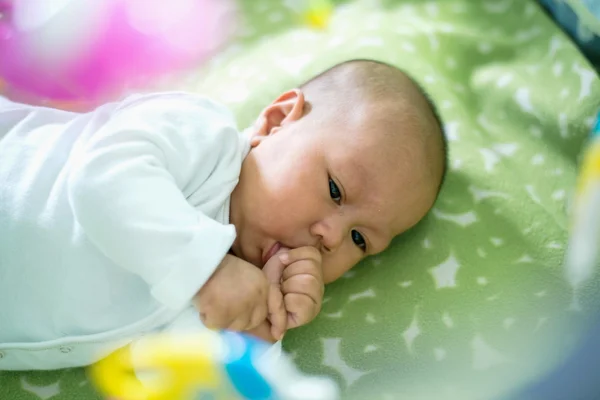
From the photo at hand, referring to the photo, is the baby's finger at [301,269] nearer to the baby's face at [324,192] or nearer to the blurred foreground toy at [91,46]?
the baby's face at [324,192]

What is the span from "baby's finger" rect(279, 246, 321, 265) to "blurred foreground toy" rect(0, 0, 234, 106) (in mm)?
713

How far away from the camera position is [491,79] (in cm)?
149

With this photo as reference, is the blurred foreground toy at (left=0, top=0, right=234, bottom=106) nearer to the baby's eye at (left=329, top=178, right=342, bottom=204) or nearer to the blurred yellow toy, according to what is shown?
the blurred yellow toy

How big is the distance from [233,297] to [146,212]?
16 centimetres

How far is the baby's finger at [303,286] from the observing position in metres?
0.99

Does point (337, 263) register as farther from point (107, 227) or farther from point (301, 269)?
point (107, 227)

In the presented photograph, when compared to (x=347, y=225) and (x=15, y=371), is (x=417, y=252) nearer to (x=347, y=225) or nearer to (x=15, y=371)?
(x=347, y=225)

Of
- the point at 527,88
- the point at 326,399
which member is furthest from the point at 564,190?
the point at 326,399

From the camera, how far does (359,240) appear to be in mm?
1116

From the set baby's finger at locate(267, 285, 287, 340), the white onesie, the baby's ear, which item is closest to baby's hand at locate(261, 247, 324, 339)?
baby's finger at locate(267, 285, 287, 340)

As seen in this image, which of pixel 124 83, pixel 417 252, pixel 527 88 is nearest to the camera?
pixel 417 252

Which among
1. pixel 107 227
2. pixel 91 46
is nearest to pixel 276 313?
pixel 107 227

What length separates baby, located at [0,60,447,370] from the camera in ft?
2.91

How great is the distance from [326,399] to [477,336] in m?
0.29
